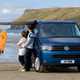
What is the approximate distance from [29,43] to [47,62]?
128 centimetres

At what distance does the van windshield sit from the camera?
1903 centimetres

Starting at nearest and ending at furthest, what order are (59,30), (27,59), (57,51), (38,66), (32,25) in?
(57,51) < (38,66) < (59,30) < (27,59) < (32,25)

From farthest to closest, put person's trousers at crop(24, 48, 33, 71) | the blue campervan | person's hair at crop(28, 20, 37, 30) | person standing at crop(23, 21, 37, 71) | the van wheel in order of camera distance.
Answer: person's hair at crop(28, 20, 37, 30) < person's trousers at crop(24, 48, 33, 71) < person standing at crop(23, 21, 37, 71) < the van wheel < the blue campervan

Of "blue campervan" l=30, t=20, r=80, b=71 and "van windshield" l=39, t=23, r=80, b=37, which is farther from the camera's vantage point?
"van windshield" l=39, t=23, r=80, b=37

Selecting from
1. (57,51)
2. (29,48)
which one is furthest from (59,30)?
(29,48)

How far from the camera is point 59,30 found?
1917 cm

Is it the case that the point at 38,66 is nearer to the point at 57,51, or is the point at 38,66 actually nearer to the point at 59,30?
the point at 57,51

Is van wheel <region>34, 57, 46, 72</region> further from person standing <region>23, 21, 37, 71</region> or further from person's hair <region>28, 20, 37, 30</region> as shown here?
person's hair <region>28, 20, 37, 30</region>

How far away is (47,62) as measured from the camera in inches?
718

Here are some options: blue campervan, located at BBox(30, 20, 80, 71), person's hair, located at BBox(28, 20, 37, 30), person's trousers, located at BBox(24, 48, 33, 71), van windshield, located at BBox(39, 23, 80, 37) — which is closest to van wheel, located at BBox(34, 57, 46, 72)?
blue campervan, located at BBox(30, 20, 80, 71)

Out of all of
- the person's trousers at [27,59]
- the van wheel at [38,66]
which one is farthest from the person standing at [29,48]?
the van wheel at [38,66]

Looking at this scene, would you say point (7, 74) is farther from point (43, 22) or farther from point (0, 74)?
point (43, 22)

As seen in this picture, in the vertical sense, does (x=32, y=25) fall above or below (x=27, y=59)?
Result: above

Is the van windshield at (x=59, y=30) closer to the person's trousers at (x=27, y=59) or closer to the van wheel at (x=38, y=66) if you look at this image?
the person's trousers at (x=27, y=59)
